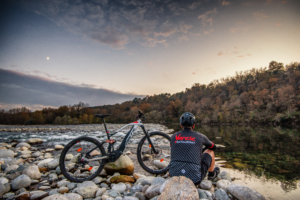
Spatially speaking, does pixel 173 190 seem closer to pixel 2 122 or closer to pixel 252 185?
pixel 252 185

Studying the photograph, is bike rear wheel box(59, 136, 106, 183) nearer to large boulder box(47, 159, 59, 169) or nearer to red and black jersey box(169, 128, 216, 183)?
large boulder box(47, 159, 59, 169)

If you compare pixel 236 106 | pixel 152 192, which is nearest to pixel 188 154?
pixel 152 192

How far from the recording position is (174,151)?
287 centimetres

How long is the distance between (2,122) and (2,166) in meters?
106

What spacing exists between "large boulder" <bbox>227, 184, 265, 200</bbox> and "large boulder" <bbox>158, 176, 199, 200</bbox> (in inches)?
54.5

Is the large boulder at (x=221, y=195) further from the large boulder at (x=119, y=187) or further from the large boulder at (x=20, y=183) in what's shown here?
the large boulder at (x=20, y=183)

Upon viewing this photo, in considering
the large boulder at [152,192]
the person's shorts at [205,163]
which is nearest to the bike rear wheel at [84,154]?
the large boulder at [152,192]

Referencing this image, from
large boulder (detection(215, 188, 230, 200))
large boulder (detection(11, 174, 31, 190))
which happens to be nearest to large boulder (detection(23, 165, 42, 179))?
large boulder (detection(11, 174, 31, 190))

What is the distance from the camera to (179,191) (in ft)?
6.95

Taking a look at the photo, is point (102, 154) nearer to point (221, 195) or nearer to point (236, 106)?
point (221, 195)

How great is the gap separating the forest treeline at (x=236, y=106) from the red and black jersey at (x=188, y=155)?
168ft

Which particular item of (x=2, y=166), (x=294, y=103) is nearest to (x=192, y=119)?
(x=2, y=166)

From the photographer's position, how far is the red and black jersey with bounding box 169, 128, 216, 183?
8.78 ft

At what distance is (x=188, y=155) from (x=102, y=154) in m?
2.51
